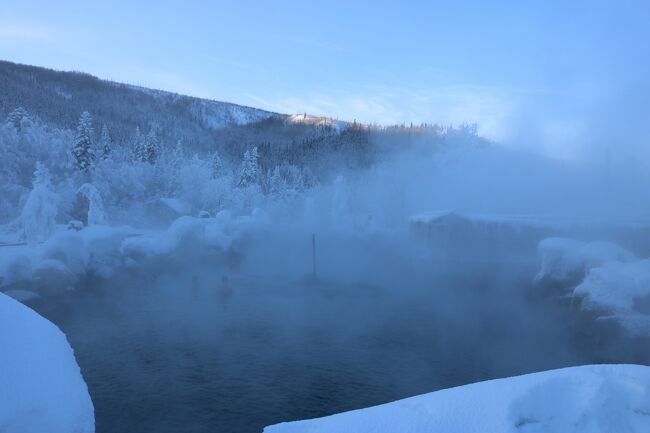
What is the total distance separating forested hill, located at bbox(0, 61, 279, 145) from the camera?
86312 millimetres

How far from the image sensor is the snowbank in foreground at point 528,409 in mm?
4098

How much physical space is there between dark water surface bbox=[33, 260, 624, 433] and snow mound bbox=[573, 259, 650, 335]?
1971 millimetres

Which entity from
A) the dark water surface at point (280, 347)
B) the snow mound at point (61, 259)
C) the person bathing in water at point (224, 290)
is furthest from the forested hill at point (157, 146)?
the dark water surface at point (280, 347)

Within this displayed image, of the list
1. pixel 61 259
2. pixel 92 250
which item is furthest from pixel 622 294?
pixel 92 250

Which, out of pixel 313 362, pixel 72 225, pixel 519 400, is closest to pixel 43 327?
pixel 519 400

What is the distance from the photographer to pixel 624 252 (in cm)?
2669

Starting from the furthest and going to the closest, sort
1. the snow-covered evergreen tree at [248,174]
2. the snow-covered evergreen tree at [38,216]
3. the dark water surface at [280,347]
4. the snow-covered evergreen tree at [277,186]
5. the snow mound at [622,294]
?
the snow-covered evergreen tree at [248,174], the snow-covered evergreen tree at [277,186], the snow-covered evergreen tree at [38,216], the snow mound at [622,294], the dark water surface at [280,347]

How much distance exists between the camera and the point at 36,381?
5.70m

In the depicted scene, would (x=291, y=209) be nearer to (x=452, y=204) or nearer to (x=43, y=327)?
(x=452, y=204)

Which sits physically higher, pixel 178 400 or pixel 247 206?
pixel 247 206

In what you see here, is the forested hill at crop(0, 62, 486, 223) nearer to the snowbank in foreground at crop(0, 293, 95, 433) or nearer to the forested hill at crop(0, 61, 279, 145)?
the forested hill at crop(0, 61, 279, 145)

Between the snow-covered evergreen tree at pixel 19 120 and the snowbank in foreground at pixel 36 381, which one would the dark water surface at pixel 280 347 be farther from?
the snow-covered evergreen tree at pixel 19 120

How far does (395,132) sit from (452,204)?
5471 centimetres

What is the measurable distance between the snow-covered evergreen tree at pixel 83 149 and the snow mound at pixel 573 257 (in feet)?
160
